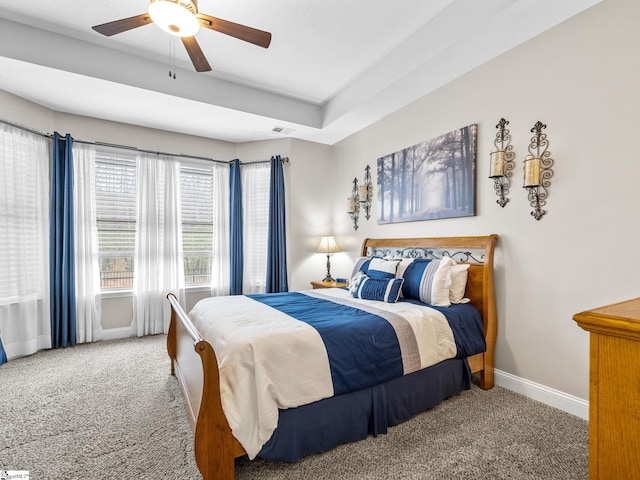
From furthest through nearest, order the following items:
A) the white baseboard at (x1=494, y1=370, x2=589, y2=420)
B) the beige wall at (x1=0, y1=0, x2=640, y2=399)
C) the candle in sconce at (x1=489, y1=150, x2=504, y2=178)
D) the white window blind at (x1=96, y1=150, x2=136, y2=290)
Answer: the white window blind at (x1=96, y1=150, x2=136, y2=290), the candle in sconce at (x1=489, y1=150, x2=504, y2=178), the white baseboard at (x1=494, y1=370, x2=589, y2=420), the beige wall at (x1=0, y1=0, x2=640, y2=399)

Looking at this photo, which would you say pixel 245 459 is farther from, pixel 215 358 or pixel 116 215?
pixel 116 215

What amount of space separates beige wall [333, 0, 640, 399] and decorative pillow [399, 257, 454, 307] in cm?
45

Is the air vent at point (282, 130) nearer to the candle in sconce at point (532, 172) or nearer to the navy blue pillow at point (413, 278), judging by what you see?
the navy blue pillow at point (413, 278)

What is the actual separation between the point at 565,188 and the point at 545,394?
1.53 metres

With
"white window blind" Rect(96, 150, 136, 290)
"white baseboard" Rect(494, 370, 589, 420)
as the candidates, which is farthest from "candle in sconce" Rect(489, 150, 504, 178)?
"white window blind" Rect(96, 150, 136, 290)

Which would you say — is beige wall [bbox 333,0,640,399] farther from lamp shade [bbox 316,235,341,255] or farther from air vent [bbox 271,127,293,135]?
air vent [bbox 271,127,293,135]

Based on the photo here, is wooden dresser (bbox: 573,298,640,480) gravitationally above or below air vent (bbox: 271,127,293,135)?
below

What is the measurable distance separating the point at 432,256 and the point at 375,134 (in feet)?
5.83

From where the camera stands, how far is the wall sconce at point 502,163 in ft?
8.32

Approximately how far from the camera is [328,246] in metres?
4.48

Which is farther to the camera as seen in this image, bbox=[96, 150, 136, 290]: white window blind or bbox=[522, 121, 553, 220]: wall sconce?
bbox=[96, 150, 136, 290]: white window blind

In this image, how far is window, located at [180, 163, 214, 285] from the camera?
447cm

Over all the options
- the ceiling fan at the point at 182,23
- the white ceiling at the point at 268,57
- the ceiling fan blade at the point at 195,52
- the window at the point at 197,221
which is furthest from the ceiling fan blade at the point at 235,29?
the window at the point at 197,221

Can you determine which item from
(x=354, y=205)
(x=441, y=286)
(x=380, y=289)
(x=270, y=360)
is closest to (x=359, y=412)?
(x=270, y=360)
